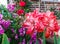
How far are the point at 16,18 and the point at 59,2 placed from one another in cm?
731

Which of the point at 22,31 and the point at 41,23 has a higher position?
the point at 41,23

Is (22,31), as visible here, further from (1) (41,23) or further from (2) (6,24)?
(1) (41,23)

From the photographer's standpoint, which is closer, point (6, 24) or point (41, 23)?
point (41, 23)

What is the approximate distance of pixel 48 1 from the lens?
841 centimetres

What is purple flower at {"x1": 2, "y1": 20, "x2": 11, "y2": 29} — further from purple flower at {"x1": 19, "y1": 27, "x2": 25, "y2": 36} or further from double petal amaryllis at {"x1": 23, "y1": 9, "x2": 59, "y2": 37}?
double petal amaryllis at {"x1": 23, "y1": 9, "x2": 59, "y2": 37}

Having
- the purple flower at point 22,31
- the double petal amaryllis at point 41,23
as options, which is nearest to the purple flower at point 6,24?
the purple flower at point 22,31

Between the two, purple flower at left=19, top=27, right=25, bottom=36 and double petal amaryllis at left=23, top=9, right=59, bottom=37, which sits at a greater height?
double petal amaryllis at left=23, top=9, right=59, bottom=37

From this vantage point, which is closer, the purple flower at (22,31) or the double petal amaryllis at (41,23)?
the double petal amaryllis at (41,23)

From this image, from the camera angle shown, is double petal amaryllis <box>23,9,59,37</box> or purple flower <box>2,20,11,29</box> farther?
purple flower <box>2,20,11,29</box>

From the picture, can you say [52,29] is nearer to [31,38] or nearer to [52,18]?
[52,18]

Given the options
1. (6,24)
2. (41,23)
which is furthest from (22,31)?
(41,23)

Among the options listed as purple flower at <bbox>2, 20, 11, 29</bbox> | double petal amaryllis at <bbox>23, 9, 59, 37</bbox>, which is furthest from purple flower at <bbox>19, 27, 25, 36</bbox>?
double petal amaryllis at <bbox>23, 9, 59, 37</bbox>

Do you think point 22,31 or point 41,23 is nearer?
point 41,23

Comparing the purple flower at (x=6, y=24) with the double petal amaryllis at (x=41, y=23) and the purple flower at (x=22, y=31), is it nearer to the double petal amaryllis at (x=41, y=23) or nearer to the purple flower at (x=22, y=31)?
the purple flower at (x=22, y=31)
